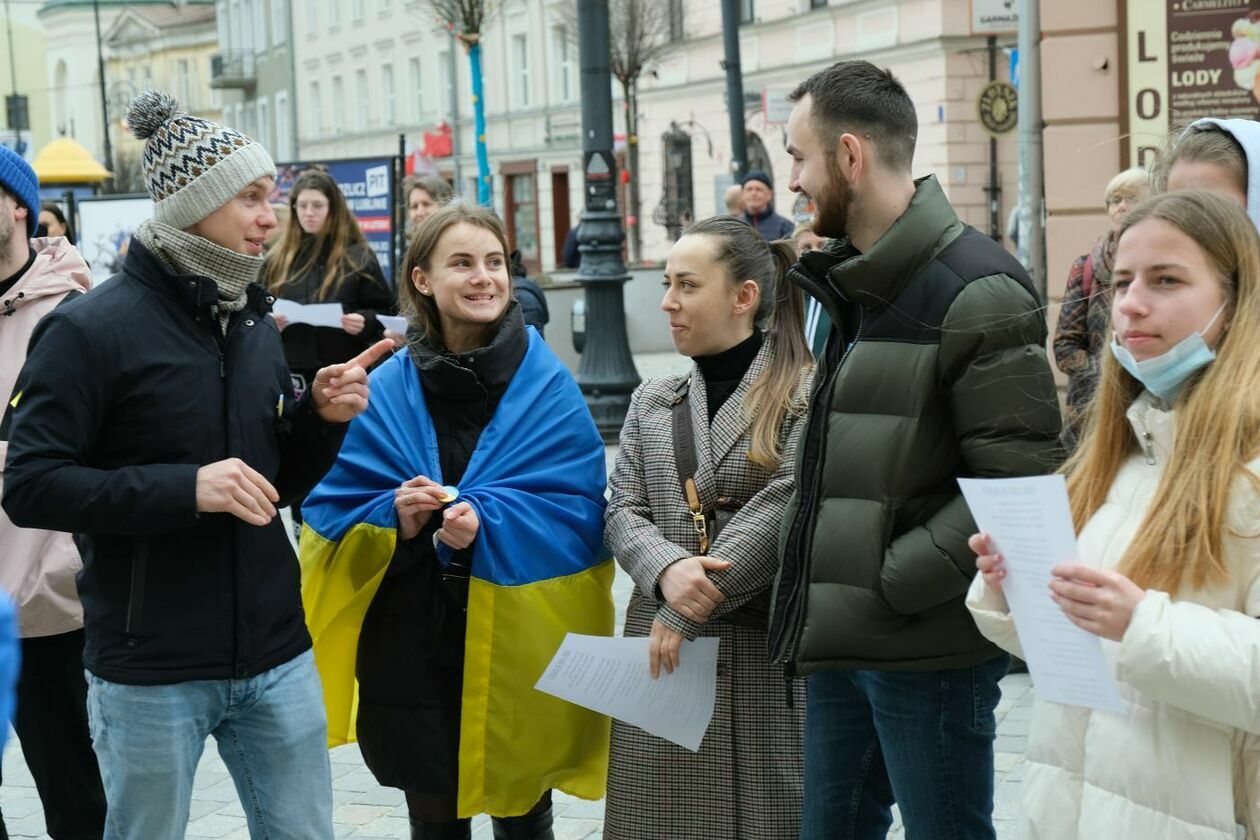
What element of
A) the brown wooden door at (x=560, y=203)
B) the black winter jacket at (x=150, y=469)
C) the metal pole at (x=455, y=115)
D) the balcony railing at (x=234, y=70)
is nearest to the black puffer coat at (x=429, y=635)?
the black winter jacket at (x=150, y=469)

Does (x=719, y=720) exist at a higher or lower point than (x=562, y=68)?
lower

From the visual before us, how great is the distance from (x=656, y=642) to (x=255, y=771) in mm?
957

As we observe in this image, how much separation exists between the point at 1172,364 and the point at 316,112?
6078cm

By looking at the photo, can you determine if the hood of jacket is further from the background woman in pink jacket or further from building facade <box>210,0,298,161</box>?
building facade <box>210,0,298,161</box>

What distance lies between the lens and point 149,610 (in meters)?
3.42

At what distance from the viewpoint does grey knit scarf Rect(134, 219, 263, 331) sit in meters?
3.56

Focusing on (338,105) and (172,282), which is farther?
(338,105)

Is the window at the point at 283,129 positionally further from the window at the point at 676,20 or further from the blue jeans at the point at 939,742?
the blue jeans at the point at 939,742

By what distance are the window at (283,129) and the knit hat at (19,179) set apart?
195 ft

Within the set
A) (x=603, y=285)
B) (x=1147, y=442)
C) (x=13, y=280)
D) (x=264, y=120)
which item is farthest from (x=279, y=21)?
(x=1147, y=442)

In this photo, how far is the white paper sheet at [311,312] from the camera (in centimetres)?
794

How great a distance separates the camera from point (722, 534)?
12.8 feet

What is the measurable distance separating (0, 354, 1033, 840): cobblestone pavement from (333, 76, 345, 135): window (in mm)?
54397

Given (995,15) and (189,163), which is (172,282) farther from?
(995,15)
